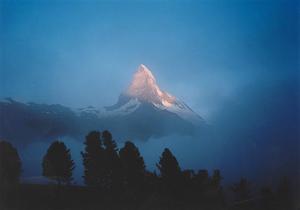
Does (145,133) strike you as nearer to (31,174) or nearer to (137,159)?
(137,159)

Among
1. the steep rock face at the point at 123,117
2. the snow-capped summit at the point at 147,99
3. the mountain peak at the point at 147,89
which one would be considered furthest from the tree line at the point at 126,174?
the mountain peak at the point at 147,89

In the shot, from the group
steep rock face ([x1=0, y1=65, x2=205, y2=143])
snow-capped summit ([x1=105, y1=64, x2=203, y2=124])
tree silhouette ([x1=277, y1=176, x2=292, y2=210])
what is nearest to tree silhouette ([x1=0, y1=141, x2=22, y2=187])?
steep rock face ([x1=0, y1=65, x2=205, y2=143])

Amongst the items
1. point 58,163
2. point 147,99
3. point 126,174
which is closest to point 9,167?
point 58,163

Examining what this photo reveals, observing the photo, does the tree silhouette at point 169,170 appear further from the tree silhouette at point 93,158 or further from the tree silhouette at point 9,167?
the tree silhouette at point 9,167

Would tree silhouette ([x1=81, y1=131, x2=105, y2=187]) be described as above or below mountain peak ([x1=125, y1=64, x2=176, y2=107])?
below

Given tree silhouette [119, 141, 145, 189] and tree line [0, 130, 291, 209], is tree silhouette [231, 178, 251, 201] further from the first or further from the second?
tree silhouette [119, 141, 145, 189]

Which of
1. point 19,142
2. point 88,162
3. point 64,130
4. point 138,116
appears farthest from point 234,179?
Result: point 19,142
